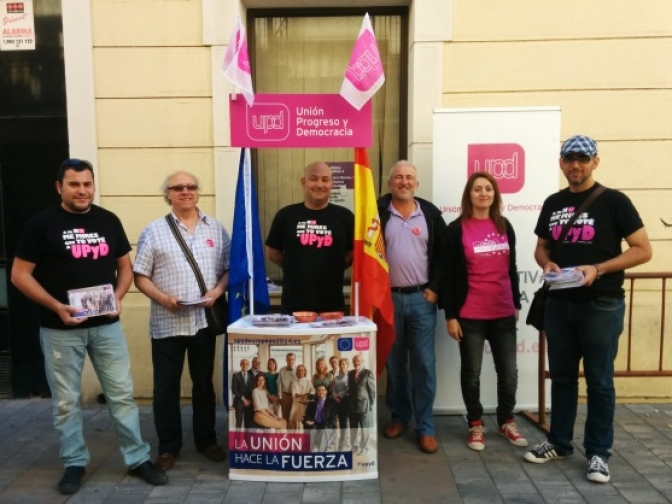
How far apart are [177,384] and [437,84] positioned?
3129 mm

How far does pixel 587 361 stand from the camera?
360 cm

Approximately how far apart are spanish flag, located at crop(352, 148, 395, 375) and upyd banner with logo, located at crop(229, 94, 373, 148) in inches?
6.7

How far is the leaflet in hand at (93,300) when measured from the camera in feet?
11.2

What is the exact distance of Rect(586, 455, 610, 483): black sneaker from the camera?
355 centimetres

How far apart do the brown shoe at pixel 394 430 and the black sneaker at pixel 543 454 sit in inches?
35.2

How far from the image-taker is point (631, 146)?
4.99m

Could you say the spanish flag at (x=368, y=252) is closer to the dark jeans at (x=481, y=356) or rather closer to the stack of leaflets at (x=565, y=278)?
the dark jeans at (x=481, y=356)

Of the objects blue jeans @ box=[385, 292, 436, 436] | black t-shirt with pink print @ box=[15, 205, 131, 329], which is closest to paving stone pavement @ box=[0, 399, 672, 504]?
blue jeans @ box=[385, 292, 436, 436]

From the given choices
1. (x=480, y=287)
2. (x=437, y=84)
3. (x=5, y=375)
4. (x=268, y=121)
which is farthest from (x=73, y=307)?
(x=437, y=84)

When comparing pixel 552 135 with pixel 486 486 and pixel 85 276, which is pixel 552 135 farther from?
pixel 85 276

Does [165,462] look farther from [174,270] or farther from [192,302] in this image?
[174,270]

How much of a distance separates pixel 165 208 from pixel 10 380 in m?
2.15

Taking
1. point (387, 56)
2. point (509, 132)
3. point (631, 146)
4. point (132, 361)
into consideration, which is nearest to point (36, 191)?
point (132, 361)

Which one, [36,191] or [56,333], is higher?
[36,191]
